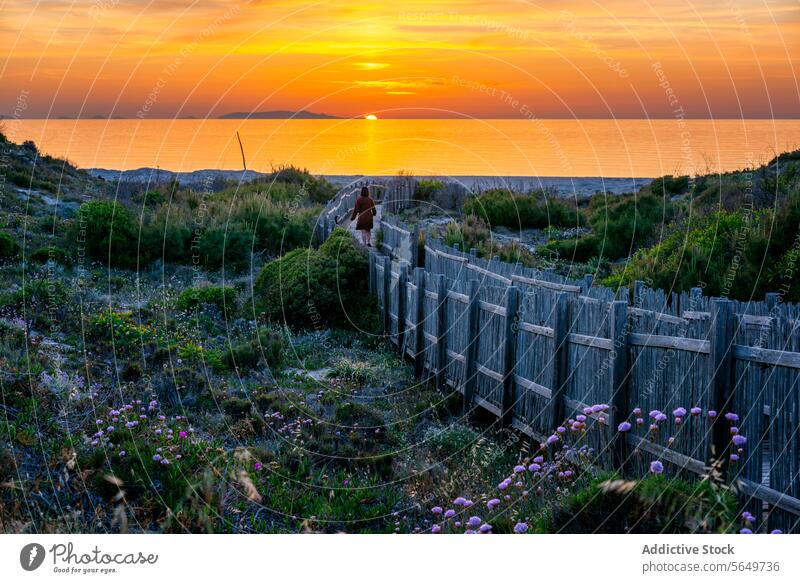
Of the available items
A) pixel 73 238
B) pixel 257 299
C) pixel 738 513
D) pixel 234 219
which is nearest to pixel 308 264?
pixel 257 299

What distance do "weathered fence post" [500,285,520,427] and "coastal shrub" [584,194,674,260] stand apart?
12.5 meters

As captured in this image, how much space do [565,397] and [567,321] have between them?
86cm

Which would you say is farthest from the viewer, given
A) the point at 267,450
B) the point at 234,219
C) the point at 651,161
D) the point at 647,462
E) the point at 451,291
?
the point at 651,161

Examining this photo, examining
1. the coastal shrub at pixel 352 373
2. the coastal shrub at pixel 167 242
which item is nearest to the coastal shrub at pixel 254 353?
the coastal shrub at pixel 352 373

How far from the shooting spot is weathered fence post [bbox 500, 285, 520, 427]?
1075cm

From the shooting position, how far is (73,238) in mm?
23016

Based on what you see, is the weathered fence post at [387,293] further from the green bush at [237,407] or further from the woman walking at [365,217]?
the green bush at [237,407]

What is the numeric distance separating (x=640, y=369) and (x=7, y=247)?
16.5m

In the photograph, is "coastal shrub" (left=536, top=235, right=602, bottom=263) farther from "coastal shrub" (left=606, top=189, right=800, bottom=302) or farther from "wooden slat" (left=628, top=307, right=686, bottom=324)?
"wooden slat" (left=628, top=307, right=686, bottom=324)

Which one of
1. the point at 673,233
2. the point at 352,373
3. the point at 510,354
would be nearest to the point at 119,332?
the point at 352,373

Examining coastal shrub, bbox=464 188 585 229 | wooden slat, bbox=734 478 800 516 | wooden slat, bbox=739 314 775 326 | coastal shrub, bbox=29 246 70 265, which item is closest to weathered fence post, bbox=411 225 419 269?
coastal shrub, bbox=29 246 70 265

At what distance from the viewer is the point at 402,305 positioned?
1538 centimetres

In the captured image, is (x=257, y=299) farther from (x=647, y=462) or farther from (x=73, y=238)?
(x=647, y=462)

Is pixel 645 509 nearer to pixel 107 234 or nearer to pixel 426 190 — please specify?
pixel 107 234
